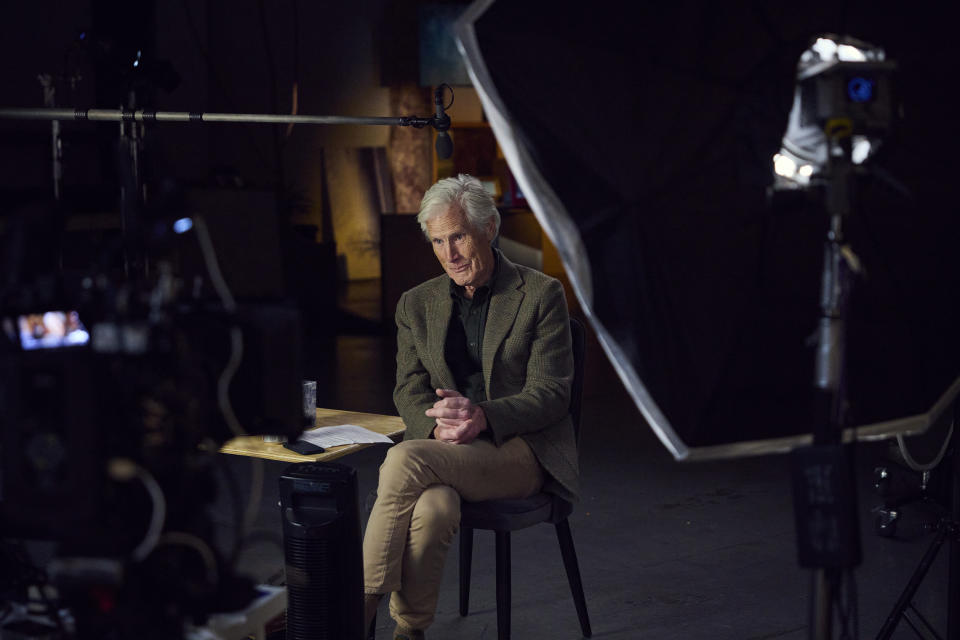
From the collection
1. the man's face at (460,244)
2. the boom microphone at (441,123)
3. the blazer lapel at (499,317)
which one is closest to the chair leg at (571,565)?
the blazer lapel at (499,317)

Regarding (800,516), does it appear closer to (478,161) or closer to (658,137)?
(658,137)

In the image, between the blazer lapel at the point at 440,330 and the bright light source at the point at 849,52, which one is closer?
the bright light source at the point at 849,52

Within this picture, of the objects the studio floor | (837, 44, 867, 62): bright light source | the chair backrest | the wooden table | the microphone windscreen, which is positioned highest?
the microphone windscreen

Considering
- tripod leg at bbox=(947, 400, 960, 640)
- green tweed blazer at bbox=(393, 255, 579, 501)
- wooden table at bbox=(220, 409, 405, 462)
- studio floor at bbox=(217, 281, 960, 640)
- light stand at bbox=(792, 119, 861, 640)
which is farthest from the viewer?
studio floor at bbox=(217, 281, 960, 640)

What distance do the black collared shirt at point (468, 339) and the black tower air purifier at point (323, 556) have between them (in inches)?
21.0

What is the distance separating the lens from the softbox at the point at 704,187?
1.39m

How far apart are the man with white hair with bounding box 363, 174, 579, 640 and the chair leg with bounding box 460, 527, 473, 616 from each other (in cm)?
37

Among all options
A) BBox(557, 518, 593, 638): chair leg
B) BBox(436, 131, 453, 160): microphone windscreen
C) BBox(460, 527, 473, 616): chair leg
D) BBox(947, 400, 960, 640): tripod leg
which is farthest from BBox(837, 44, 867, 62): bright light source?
BBox(460, 527, 473, 616): chair leg

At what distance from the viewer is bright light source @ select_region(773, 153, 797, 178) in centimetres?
145

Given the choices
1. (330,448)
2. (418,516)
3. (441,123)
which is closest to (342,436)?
(330,448)

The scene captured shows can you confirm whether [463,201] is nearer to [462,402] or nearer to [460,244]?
[460,244]

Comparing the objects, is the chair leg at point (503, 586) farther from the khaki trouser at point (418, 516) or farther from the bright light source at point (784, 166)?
the bright light source at point (784, 166)

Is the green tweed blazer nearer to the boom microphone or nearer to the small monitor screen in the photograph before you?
the boom microphone

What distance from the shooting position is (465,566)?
2.93 meters
